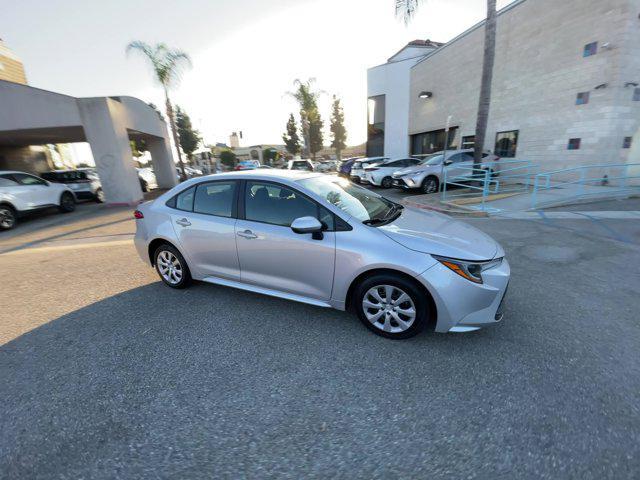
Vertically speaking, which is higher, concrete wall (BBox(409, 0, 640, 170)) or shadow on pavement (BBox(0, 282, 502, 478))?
concrete wall (BBox(409, 0, 640, 170))

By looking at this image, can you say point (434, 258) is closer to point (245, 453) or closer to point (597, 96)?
point (245, 453)

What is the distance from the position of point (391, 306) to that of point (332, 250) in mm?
744

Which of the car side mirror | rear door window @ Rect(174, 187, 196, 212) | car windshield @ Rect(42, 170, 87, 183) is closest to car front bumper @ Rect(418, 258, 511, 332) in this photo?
the car side mirror

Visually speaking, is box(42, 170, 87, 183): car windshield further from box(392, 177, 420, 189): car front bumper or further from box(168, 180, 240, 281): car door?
box(392, 177, 420, 189): car front bumper

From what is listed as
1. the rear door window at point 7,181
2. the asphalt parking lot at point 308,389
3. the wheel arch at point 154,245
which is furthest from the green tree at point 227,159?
the asphalt parking lot at point 308,389

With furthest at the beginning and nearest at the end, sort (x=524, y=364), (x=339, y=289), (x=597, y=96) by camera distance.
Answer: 1. (x=597, y=96)
2. (x=339, y=289)
3. (x=524, y=364)

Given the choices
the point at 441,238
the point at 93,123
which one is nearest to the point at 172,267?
the point at 441,238

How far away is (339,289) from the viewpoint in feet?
9.50

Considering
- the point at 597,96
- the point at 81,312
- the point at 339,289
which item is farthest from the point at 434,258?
the point at 597,96

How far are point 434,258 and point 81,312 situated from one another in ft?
13.3

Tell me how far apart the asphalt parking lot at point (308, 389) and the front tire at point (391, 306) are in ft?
0.48

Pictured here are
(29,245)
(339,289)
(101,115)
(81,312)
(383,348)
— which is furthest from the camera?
(101,115)

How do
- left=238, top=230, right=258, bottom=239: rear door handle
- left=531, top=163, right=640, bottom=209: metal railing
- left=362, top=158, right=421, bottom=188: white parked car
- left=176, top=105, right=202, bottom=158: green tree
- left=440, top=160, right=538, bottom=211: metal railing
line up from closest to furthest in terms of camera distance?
left=238, top=230, right=258, bottom=239: rear door handle → left=531, top=163, right=640, bottom=209: metal railing → left=440, top=160, right=538, bottom=211: metal railing → left=362, top=158, right=421, bottom=188: white parked car → left=176, top=105, right=202, bottom=158: green tree

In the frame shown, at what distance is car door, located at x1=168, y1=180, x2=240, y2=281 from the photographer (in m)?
3.40
